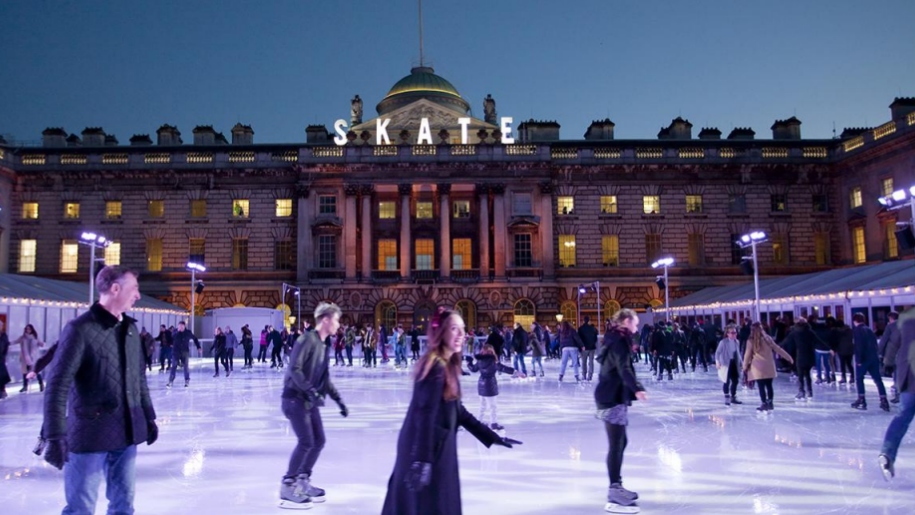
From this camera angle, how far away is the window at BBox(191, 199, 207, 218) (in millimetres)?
48656

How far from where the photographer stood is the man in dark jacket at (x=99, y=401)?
4145 millimetres

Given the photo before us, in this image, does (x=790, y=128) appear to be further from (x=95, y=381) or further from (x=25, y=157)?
(x=95, y=381)

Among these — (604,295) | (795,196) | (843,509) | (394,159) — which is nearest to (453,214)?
(394,159)

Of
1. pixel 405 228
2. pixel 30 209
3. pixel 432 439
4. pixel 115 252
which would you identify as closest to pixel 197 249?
pixel 115 252

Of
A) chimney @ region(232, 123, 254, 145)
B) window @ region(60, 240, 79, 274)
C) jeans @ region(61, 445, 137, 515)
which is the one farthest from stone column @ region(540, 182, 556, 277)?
jeans @ region(61, 445, 137, 515)

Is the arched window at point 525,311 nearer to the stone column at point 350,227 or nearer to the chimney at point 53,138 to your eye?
the stone column at point 350,227

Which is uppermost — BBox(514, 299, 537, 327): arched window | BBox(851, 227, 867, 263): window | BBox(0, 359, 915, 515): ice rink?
BBox(851, 227, 867, 263): window

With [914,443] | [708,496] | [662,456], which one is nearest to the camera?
[708,496]

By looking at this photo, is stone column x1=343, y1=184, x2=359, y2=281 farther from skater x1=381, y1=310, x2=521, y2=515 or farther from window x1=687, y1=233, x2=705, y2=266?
skater x1=381, y1=310, x2=521, y2=515

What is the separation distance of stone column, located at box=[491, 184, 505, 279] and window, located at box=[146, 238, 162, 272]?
2179 centimetres

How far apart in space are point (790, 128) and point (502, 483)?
5275 cm

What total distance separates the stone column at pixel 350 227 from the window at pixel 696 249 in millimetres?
21707

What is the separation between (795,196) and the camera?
48.4 m

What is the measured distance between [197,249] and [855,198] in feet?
137
